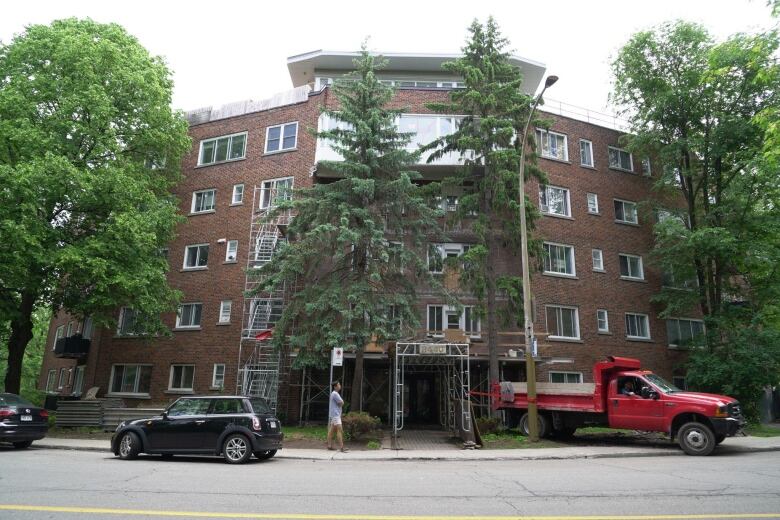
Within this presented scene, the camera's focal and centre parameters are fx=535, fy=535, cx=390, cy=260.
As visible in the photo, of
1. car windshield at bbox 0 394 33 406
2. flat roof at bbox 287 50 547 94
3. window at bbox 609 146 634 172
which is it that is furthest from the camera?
flat roof at bbox 287 50 547 94

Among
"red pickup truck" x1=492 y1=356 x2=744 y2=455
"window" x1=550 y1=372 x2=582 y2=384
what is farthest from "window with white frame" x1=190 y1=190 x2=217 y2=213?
"window" x1=550 y1=372 x2=582 y2=384

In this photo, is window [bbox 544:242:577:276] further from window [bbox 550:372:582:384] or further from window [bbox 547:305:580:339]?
window [bbox 550:372:582:384]

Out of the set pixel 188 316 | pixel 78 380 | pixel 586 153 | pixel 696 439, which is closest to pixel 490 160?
pixel 586 153

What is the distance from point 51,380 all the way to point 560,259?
3120 centimetres

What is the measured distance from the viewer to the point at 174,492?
25.3ft

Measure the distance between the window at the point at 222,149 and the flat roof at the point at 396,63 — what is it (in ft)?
22.8

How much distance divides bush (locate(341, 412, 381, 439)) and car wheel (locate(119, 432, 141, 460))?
5.60m

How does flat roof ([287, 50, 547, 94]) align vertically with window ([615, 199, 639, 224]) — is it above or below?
above

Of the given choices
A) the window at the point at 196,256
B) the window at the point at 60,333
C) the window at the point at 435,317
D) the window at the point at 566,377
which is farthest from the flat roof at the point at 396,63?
the window at the point at 60,333

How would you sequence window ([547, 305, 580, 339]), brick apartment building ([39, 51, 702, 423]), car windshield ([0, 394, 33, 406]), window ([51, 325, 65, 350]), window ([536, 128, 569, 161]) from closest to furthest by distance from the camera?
car windshield ([0, 394, 33, 406])
brick apartment building ([39, 51, 702, 423])
window ([547, 305, 580, 339])
window ([536, 128, 569, 161])
window ([51, 325, 65, 350])

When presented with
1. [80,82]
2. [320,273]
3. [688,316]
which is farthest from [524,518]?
[688,316]

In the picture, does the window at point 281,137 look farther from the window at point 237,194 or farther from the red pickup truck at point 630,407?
the red pickup truck at point 630,407

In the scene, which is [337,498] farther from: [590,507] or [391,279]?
[391,279]

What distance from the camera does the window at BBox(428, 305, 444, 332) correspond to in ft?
77.5
